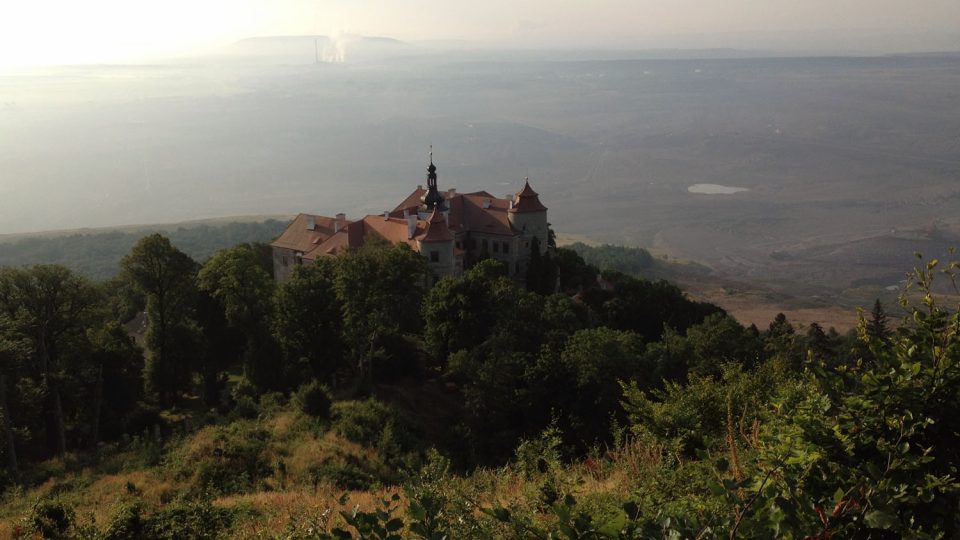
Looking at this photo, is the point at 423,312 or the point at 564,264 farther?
the point at 564,264

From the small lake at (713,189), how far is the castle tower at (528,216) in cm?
13537

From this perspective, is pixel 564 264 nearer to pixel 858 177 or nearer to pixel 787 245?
pixel 787 245

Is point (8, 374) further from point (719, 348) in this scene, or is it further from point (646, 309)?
point (646, 309)

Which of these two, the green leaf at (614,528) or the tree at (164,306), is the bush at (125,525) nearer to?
the green leaf at (614,528)

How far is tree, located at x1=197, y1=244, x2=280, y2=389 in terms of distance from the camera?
83.3 ft

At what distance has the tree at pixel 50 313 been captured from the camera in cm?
2069

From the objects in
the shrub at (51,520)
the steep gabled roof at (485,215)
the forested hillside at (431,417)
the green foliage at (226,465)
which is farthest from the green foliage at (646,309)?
the shrub at (51,520)

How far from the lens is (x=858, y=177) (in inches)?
7234

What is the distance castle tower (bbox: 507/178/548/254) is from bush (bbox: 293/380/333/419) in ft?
79.3

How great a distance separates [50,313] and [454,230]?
25.2 meters

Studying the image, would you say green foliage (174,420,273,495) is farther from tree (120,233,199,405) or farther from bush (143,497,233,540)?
tree (120,233,199,405)

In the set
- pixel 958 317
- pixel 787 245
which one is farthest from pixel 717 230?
pixel 958 317

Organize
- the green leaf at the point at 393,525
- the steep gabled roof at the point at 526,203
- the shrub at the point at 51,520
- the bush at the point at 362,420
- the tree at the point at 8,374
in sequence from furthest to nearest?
the steep gabled roof at the point at 526,203 → the bush at the point at 362,420 → the tree at the point at 8,374 → the shrub at the point at 51,520 → the green leaf at the point at 393,525

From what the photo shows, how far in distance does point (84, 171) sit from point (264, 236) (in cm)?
10096
